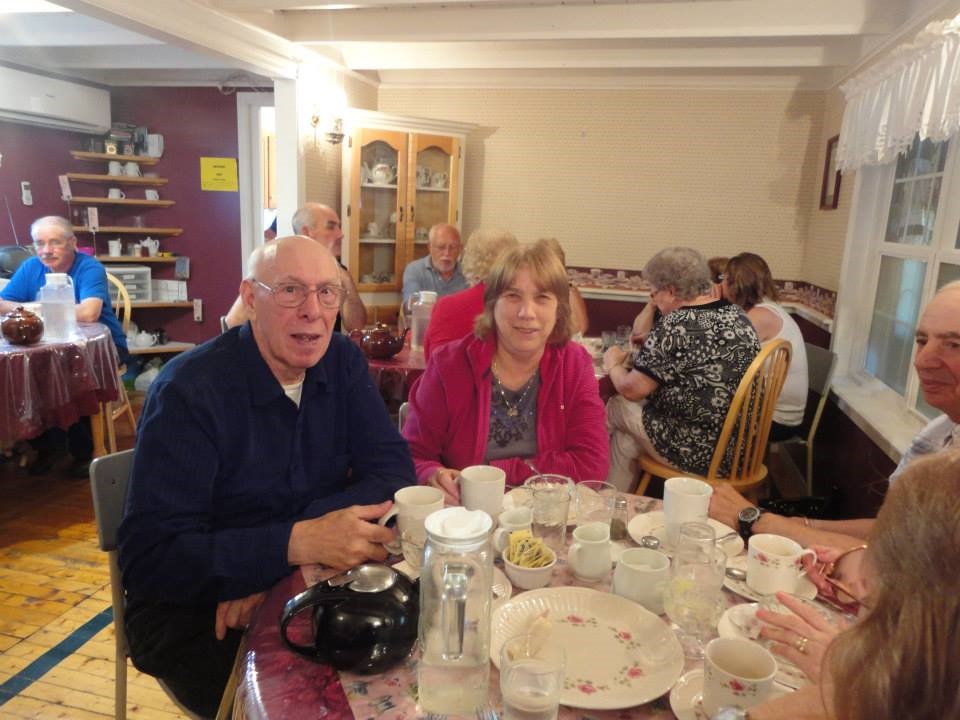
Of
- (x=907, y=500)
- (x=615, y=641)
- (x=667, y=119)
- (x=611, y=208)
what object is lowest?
(x=615, y=641)

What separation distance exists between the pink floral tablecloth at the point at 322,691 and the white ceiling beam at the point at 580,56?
407 centimetres

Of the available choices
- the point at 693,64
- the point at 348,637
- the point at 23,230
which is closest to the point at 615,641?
the point at 348,637

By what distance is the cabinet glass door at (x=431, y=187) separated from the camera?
5.00 meters

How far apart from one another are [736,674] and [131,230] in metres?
5.60

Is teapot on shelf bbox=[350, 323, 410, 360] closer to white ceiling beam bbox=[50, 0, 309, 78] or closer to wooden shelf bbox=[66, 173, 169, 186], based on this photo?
white ceiling beam bbox=[50, 0, 309, 78]

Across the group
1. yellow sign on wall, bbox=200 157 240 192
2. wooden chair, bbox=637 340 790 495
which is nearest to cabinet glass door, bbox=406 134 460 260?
yellow sign on wall, bbox=200 157 240 192

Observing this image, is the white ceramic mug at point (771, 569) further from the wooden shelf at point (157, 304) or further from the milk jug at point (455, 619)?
the wooden shelf at point (157, 304)

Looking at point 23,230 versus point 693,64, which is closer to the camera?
point 693,64

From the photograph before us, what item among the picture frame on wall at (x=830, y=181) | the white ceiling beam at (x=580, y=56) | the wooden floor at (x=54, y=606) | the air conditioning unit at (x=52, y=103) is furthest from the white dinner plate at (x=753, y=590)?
the air conditioning unit at (x=52, y=103)

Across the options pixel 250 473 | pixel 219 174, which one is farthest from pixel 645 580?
pixel 219 174

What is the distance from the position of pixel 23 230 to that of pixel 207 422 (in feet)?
16.2

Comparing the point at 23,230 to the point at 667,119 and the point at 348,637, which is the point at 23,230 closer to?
the point at 667,119

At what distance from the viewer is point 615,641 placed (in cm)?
98

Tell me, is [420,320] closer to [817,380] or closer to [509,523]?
[817,380]
